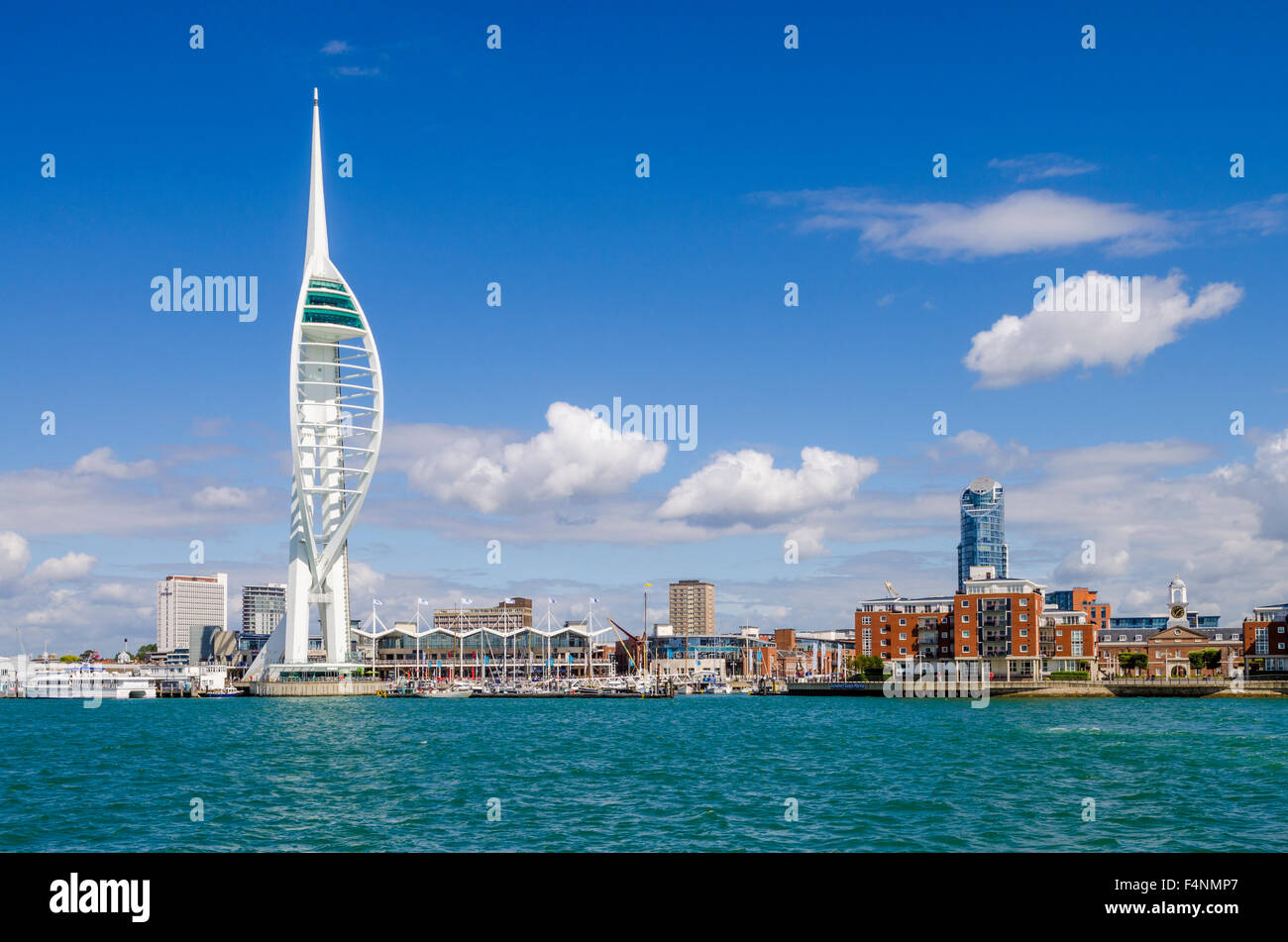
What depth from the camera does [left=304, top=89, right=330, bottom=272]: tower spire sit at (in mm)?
154375

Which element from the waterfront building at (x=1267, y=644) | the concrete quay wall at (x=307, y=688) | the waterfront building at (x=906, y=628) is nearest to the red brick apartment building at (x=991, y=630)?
the waterfront building at (x=906, y=628)

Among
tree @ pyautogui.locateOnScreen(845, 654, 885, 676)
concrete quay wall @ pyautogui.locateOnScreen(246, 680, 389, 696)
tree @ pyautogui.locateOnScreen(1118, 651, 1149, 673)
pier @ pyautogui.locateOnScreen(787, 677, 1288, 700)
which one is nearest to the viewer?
pier @ pyautogui.locateOnScreen(787, 677, 1288, 700)

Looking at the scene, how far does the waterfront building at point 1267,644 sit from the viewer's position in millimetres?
136375

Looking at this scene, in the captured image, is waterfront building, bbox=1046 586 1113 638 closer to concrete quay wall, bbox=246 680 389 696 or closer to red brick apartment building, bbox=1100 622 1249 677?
red brick apartment building, bbox=1100 622 1249 677

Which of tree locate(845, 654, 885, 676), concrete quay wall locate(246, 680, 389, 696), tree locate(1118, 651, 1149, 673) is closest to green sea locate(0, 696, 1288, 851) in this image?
concrete quay wall locate(246, 680, 389, 696)

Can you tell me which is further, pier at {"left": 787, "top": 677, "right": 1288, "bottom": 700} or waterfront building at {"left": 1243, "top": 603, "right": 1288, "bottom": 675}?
waterfront building at {"left": 1243, "top": 603, "right": 1288, "bottom": 675}

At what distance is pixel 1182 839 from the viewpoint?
26.0m

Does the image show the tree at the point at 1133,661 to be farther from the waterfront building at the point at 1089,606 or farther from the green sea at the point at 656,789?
the green sea at the point at 656,789

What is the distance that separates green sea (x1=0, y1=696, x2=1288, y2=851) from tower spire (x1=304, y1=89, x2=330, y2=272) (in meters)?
95.8

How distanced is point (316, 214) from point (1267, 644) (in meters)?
129

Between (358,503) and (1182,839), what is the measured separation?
413 feet
